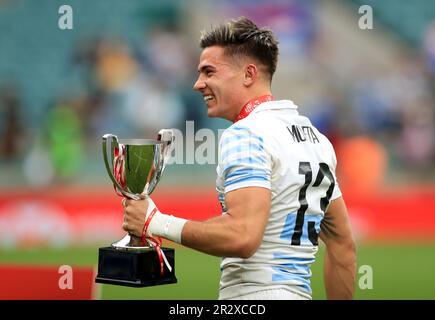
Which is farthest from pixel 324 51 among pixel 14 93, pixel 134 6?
pixel 14 93

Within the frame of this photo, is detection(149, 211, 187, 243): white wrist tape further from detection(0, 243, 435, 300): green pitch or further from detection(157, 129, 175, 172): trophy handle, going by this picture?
detection(0, 243, 435, 300): green pitch

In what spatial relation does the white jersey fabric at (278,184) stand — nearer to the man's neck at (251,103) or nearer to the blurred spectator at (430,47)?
the man's neck at (251,103)

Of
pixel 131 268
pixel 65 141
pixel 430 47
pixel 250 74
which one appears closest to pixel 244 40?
pixel 250 74

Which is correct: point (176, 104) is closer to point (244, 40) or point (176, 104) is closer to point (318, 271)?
point (318, 271)

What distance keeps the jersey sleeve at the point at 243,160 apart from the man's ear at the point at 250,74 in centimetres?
29

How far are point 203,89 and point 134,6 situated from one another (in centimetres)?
1496

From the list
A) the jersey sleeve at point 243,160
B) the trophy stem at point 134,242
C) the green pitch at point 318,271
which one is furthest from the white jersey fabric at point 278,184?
the green pitch at point 318,271

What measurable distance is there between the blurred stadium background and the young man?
7.11 metres

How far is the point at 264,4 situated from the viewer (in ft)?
58.7

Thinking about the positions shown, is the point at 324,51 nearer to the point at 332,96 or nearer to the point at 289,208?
the point at 332,96

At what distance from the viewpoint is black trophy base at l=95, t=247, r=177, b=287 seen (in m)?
3.35

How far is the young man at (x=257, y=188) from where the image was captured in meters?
3.13

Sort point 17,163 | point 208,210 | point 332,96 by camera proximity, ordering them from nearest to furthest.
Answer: point 208,210, point 17,163, point 332,96
